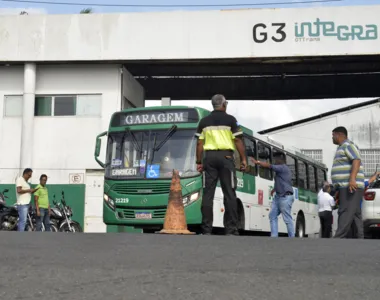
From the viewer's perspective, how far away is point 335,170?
30.3ft

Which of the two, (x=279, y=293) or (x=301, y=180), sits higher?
(x=301, y=180)

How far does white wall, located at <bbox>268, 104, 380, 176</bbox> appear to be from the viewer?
3566cm

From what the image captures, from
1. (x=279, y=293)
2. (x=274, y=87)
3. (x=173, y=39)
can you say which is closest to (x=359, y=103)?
(x=274, y=87)

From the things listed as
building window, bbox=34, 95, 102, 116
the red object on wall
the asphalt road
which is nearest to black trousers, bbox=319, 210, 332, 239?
the red object on wall

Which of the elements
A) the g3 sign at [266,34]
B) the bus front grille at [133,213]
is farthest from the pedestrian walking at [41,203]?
the g3 sign at [266,34]

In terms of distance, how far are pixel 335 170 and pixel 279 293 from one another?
5.77m

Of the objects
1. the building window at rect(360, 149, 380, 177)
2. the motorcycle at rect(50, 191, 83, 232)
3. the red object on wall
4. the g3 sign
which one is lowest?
the motorcycle at rect(50, 191, 83, 232)

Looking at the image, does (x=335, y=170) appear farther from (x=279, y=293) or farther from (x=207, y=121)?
(x=279, y=293)

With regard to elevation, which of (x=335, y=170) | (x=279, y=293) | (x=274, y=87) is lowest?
(x=279, y=293)

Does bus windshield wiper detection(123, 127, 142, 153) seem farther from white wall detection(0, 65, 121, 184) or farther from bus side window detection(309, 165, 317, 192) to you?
white wall detection(0, 65, 121, 184)

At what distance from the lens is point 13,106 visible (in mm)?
24359

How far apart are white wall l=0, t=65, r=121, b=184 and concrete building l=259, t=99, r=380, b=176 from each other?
15.1 meters

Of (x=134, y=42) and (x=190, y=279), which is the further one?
(x=134, y=42)

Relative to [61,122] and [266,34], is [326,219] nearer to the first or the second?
[266,34]
